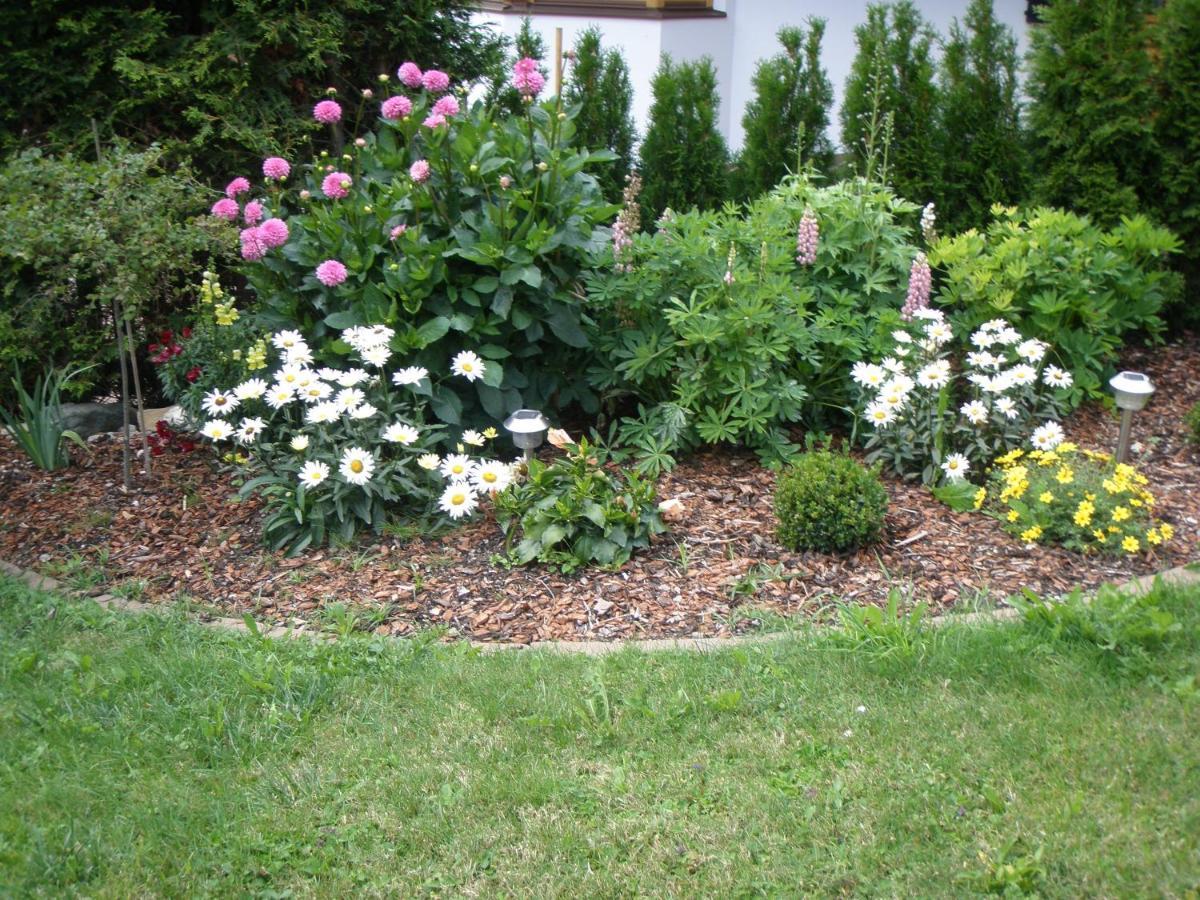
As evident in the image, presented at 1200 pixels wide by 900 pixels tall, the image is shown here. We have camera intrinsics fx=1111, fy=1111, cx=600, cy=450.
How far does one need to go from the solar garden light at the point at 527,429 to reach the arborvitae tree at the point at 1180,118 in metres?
4.11

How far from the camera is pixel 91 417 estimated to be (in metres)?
6.06

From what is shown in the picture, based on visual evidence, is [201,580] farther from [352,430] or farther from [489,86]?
[489,86]

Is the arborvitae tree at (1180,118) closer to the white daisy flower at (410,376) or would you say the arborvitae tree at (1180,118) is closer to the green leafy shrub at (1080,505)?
the green leafy shrub at (1080,505)

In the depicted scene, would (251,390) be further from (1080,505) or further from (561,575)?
(1080,505)

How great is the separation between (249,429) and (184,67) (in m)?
2.37

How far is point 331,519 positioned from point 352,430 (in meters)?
0.39

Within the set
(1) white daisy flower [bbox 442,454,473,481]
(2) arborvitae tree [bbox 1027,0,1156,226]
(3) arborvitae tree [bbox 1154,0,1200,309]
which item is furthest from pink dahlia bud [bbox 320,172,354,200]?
(3) arborvitae tree [bbox 1154,0,1200,309]

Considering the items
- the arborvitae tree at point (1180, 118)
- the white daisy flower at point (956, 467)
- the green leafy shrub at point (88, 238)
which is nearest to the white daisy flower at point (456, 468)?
the green leafy shrub at point (88, 238)

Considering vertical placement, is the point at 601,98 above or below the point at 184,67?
below

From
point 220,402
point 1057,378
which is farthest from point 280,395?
point 1057,378

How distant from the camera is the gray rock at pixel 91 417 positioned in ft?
19.7

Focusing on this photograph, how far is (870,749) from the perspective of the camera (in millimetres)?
3229

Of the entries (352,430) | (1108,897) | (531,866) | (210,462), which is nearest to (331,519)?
(352,430)

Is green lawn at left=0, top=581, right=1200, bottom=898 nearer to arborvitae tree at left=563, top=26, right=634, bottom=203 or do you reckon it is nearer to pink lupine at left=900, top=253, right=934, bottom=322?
pink lupine at left=900, top=253, right=934, bottom=322
